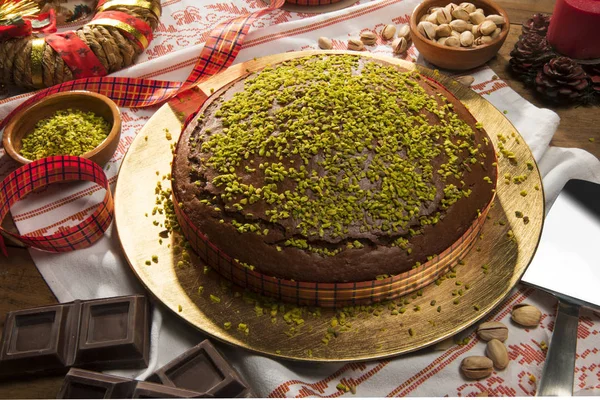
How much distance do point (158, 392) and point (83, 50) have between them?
1.30 m

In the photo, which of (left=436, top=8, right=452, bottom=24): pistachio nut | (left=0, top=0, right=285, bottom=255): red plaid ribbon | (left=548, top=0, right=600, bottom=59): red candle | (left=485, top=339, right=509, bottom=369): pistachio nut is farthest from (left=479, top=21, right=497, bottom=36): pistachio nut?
(left=485, top=339, right=509, bottom=369): pistachio nut

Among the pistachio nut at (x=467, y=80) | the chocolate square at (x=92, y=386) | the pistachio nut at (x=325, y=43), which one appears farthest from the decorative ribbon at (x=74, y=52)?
the pistachio nut at (x=467, y=80)

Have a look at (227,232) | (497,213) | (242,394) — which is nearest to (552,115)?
(497,213)

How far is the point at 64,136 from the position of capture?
1856 mm

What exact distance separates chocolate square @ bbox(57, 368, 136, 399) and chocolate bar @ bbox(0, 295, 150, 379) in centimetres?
8

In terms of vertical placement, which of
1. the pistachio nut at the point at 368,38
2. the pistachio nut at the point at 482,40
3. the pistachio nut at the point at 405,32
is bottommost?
the pistachio nut at the point at 368,38

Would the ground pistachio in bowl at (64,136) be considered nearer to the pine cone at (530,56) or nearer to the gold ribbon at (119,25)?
the gold ribbon at (119,25)

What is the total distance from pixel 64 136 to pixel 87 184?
16 centimetres

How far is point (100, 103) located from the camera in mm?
1931

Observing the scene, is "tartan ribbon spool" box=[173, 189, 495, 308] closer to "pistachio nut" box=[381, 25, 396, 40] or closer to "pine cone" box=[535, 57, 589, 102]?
"pine cone" box=[535, 57, 589, 102]

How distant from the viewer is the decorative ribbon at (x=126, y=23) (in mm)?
2170

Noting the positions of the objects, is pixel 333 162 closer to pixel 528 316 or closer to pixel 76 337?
pixel 528 316

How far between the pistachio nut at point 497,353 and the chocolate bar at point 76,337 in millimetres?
824

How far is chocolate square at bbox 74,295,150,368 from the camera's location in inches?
56.3
